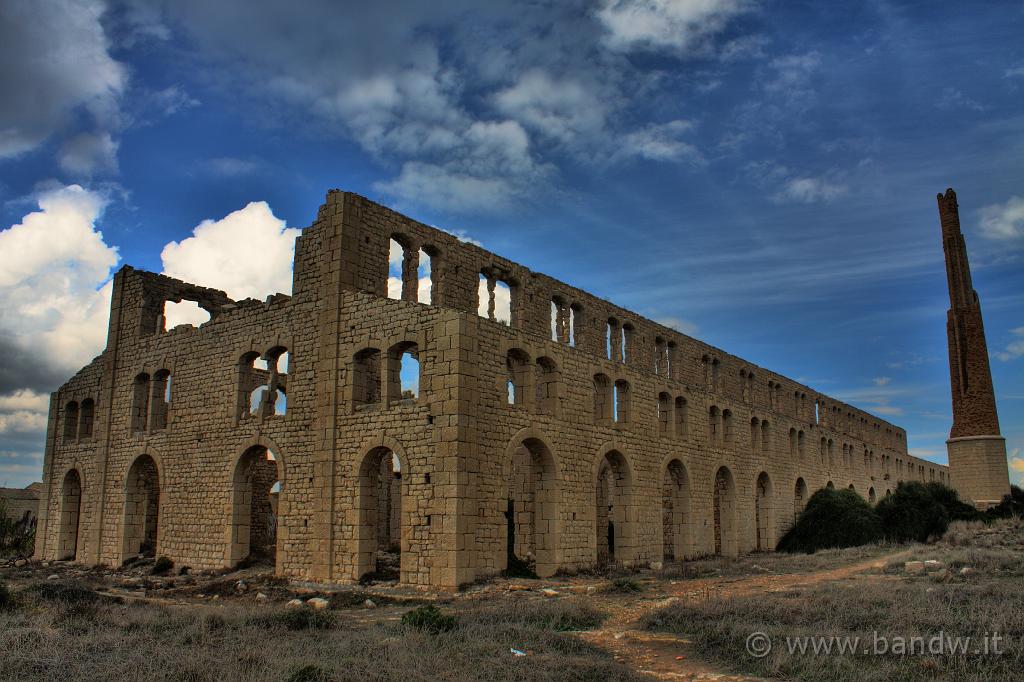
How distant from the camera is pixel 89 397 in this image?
27.0m

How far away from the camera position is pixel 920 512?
33000mm

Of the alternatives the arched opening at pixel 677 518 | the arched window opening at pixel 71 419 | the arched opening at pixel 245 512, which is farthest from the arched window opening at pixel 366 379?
the arched window opening at pixel 71 419

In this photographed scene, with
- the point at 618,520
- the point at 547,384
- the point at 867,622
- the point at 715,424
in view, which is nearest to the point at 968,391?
the point at 715,424

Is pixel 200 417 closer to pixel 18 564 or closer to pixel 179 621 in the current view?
pixel 18 564

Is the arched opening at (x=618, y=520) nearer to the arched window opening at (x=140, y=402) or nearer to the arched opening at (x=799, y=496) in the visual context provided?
the arched window opening at (x=140, y=402)

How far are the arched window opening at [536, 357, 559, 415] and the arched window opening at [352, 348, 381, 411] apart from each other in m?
4.43

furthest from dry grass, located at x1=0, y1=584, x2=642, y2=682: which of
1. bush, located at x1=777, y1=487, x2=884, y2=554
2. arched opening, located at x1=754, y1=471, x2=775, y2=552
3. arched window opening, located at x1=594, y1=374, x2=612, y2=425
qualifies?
bush, located at x1=777, y1=487, x2=884, y2=554

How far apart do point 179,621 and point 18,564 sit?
18.3m

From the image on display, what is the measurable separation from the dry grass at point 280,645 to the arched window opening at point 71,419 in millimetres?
16252

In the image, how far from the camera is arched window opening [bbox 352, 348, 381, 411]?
1895cm

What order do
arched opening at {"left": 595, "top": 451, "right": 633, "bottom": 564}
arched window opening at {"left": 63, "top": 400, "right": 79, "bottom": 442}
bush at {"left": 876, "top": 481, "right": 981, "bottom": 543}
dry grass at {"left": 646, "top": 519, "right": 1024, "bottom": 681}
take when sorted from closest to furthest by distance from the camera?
1. dry grass at {"left": 646, "top": 519, "right": 1024, "bottom": 681}
2. arched opening at {"left": 595, "top": 451, "right": 633, "bottom": 564}
3. arched window opening at {"left": 63, "top": 400, "right": 79, "bottom": 442}
4. bush at {"left": 876, "top": 481, "right": 981, "bottom": 543}

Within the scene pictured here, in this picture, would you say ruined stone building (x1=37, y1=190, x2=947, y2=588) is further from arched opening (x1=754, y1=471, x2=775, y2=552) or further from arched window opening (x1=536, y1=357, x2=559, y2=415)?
arched opening (x1=754, y1=471, x2=775, y2=552)

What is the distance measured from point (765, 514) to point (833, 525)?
294cm

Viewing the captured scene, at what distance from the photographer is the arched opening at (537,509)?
774 inches
